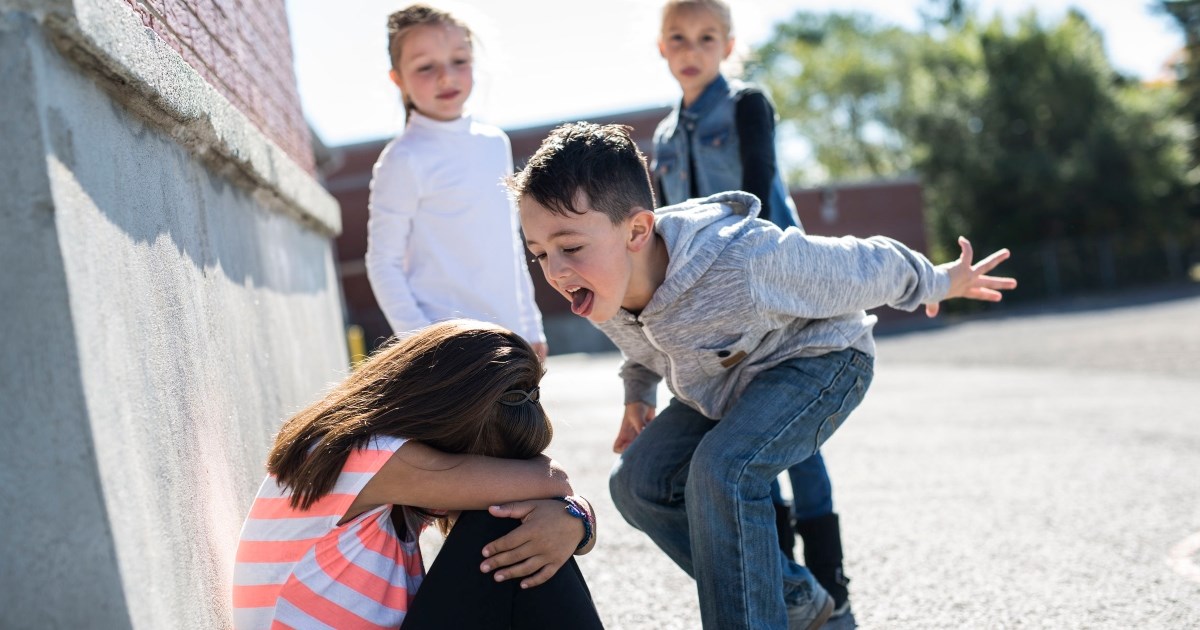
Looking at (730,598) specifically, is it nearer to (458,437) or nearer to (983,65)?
(458,437)

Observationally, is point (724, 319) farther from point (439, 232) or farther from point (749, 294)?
point (439, 232)

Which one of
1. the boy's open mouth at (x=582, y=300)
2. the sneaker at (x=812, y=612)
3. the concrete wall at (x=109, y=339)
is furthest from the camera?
the sneaker at (x=812, y=612)

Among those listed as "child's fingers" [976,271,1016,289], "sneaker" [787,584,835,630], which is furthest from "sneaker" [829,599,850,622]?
"child's fingers" [976,271,1016,289]

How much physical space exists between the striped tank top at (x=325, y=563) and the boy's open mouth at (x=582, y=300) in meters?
0.65

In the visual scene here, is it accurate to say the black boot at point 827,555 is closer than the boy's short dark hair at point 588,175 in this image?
No

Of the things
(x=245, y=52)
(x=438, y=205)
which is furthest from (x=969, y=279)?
(x=245, y=52)

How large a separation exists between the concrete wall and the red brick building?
2427 cm

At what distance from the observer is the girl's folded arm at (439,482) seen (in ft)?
7.52

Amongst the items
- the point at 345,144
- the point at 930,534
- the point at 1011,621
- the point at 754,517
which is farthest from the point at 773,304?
the point at 345,144

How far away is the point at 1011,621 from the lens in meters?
3.32

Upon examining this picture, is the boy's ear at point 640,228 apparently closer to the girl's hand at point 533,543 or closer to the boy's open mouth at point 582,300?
the boy's open mouth at point 582,300

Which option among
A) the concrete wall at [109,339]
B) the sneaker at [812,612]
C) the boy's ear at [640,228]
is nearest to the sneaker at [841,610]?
the sneaker at [812,612]

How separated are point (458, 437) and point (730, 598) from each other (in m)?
0.76

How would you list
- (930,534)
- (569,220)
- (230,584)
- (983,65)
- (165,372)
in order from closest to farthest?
(165,372), (230,584), (569,220), (930,534), (983,65)
